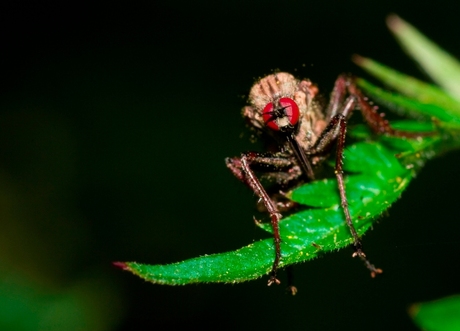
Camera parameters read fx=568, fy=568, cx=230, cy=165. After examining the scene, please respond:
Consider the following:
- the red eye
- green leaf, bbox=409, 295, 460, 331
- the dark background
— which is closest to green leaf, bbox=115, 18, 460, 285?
the red eye

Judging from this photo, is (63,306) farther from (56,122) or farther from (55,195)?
(56,122)

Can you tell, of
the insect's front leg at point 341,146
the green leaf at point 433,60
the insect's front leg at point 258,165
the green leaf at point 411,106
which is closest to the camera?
the insect's front leg at point 341,146

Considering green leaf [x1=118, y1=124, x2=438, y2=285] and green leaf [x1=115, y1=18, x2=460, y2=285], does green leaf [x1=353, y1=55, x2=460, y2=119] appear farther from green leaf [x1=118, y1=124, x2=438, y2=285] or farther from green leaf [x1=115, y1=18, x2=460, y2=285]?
green leaf [x1=118, y1=124, x2=438, y2=285]

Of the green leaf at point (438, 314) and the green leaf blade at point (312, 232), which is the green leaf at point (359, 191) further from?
the green leaf at point (438, 314)

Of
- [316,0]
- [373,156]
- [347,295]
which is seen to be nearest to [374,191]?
[373,156]

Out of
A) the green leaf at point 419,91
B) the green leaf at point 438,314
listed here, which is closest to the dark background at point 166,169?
the green leaf at point 419,91

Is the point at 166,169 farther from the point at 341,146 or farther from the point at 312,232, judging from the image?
the point at 312,232

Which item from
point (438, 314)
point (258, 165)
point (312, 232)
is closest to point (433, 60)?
point (258, 165)
